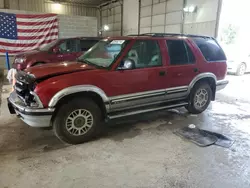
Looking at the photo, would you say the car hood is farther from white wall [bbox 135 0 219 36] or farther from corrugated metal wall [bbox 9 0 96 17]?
corrugated metal wall [bbox 9 0 96 17]

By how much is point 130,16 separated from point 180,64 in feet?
40.9

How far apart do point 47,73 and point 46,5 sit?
52.3 feet

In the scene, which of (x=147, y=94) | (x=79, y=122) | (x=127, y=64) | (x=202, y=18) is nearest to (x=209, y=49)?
(x=147, y=94)

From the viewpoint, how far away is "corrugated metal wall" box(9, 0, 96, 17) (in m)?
15.4

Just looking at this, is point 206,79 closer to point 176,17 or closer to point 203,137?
point 203,137

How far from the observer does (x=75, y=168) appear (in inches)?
105

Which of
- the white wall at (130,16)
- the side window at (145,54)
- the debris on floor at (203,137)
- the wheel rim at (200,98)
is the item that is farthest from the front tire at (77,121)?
the white wall at (130,16)

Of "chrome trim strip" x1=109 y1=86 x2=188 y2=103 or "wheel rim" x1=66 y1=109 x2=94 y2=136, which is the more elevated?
"chrome trim strip" x1=109 y1=86 x2=188 y2=103

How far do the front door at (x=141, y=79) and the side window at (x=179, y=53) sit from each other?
29cm

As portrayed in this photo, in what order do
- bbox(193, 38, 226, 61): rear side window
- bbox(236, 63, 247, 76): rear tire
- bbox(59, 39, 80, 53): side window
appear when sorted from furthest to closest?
bbox(236, 63, 247, 76): rear tire < bbox(59, 39, 80, 53): side window < bbox(193, 38, 226, 61): rear side window

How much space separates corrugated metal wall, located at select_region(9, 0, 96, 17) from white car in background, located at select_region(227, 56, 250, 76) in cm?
1352

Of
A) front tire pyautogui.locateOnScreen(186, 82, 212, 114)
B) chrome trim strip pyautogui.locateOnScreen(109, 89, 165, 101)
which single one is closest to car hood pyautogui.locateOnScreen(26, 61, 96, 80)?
chrome trim strip pyautogui.locateOnScreen(109, 89, 165, 101)

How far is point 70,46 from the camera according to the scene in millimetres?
8047

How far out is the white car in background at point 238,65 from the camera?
10.3 meters
